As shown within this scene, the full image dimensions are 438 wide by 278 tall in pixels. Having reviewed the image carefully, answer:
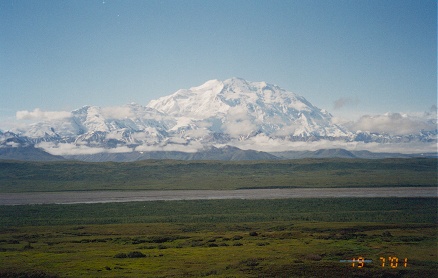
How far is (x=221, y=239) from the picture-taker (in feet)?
272

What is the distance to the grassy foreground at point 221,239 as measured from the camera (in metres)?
58.5

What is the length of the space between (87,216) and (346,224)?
6459 cm

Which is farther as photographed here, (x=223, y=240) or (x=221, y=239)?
(x=221, y=239)

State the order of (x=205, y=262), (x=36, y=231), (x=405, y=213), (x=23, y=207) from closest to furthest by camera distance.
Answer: (x=205, y=262) < (x=36, y=231) < (x=405, y=213) < (x=23, y=207)

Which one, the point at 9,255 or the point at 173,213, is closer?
the point at 9,255

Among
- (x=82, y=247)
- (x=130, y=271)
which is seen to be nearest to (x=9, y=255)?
(x=82, y=247)

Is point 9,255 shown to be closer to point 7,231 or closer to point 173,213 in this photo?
point 7,231

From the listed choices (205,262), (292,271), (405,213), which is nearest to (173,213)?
(405,213)

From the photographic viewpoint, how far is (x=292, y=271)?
56688 mm

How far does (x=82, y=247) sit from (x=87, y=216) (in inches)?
1994

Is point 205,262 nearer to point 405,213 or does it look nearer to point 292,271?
point 292,271

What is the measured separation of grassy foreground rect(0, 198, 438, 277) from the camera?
58.5 metres

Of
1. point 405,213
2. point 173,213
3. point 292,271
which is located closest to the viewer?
point 292,271

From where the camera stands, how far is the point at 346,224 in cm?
10269
